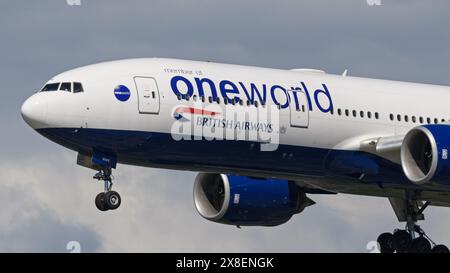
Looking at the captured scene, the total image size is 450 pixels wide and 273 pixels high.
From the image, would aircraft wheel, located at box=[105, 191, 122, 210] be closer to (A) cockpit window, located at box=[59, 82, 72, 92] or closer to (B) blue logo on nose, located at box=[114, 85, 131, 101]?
(B) blue logo on nose, located at box=[114, 85, 131, 101]

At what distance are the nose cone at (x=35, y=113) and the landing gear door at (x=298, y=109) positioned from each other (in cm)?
860

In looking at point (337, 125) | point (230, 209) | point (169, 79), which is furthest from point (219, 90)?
point (230, 209)

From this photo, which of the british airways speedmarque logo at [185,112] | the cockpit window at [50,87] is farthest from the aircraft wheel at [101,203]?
the cockpit window at [50,87]

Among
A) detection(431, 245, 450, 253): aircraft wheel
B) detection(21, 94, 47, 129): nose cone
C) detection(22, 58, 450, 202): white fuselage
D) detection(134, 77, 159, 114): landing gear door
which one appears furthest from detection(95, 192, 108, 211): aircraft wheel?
detection(431, 245, 450, 253): aircraft wheel

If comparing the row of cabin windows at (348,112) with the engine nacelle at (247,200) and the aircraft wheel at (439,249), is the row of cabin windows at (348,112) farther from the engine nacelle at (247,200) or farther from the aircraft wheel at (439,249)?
the engine nacelle at (247,200)

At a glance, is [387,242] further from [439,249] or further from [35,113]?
[35,113]

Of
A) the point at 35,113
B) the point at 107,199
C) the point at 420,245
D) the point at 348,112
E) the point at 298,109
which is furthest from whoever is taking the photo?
the point at 420,245

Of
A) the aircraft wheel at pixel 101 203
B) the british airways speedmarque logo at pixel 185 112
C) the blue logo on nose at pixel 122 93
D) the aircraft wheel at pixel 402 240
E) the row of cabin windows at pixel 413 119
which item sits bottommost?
the aircraft wheel at pixel 101 203

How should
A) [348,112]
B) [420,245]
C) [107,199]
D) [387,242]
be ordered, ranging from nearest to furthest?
[107,199] → [348,112] → [420,245] → [387,242]

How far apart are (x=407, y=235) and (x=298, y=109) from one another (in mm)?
8964

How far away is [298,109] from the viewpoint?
4325 centimetres

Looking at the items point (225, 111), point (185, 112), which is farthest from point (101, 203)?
point (225, 111)

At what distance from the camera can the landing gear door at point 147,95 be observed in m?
40.7
